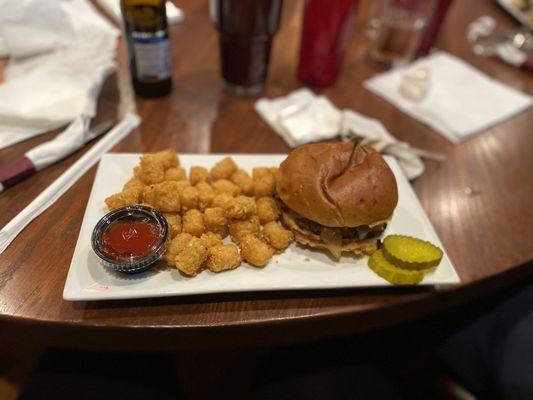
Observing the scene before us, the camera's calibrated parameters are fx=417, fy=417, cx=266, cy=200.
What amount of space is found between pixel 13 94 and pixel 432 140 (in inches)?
63.3

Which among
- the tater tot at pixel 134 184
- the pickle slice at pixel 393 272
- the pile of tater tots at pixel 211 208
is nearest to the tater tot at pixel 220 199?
the pile of tater tots at pixel 211 208

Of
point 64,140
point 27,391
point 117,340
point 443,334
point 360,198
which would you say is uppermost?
point 360,198

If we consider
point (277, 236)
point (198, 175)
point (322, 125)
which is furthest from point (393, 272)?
point (322, 125)

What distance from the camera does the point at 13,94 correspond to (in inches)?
59.3

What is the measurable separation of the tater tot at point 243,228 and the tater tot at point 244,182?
0.13 m

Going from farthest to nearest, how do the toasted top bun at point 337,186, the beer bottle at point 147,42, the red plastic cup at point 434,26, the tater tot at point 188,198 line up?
the red plastic cup at point 434,26, the beer bottle at point 147,42, the tater tot at point 188,198, the toasted top bun at point 337,186

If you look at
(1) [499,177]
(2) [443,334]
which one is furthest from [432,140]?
(2) [443,334]

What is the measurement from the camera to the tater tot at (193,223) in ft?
Answer: 3.74

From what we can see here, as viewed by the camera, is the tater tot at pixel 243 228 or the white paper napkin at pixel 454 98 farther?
the white paper napkin at pixel 454 98

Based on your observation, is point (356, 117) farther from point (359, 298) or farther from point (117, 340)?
point (117, 340)

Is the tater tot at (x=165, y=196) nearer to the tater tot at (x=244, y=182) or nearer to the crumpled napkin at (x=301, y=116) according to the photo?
the tater tot at (x=244, y=182)

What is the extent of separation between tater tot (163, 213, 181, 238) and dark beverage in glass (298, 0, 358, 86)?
1062 millimetres

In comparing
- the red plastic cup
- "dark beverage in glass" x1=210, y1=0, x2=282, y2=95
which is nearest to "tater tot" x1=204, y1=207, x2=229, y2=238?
"dark beverage in glass" x1=210, y1=0, x2=282, y2=95

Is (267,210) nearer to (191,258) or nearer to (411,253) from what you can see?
(191,258)
